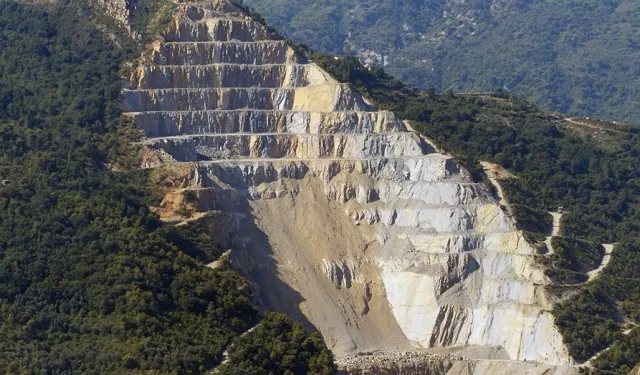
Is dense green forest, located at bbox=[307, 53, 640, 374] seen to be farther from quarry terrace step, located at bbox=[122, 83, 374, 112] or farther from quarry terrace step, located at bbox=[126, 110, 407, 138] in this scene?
quarry terrace step, located at bbox=[122, 83, 374, 112]

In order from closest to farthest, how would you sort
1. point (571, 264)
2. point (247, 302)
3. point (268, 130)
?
1. point (247, 302)
2. point (571, 264)
3. point (268, 130)

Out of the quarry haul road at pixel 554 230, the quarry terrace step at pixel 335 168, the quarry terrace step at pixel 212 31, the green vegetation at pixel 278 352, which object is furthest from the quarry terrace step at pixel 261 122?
the green vegetation at pixel 278 352

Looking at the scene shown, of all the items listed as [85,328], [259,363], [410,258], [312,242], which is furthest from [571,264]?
[85,328]

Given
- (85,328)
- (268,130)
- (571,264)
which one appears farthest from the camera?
(268,130)

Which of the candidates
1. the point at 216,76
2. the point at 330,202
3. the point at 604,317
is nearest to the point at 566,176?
the point at 330,202

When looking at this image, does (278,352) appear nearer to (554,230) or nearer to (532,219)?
(532,219)

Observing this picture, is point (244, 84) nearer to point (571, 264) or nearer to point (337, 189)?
point (337, 189)
